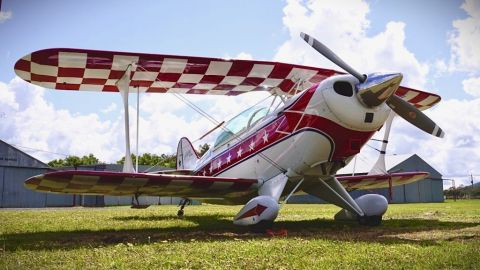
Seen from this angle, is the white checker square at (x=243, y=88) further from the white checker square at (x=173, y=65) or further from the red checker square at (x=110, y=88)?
the red checker square at (x=110, y=88)

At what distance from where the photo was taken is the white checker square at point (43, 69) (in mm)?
8056

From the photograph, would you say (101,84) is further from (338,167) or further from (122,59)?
(338,167)

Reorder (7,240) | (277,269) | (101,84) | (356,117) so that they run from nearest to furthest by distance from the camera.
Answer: (277,269), (7,240), (356,117), (101,84)

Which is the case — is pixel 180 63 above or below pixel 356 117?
above

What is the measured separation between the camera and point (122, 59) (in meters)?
8.26

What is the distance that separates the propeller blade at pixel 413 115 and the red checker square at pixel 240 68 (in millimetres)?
3018

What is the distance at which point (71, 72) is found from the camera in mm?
8773

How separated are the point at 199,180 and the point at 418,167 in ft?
132

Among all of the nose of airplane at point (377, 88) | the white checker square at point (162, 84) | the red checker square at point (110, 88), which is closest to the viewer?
the nose of airplane at point (377, 88)

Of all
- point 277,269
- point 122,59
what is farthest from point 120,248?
point 122,59

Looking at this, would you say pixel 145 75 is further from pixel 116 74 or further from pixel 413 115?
pixel 413 115

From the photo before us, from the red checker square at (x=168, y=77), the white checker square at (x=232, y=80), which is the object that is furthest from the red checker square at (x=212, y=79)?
the red checker square at (x=168, y=77)

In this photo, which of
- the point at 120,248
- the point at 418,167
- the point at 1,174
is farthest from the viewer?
the point at 418,167

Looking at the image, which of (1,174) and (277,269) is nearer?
(277,269)
